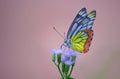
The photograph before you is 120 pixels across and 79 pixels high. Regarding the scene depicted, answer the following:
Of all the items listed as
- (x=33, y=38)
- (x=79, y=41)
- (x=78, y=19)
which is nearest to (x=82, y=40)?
(x=79, y=41)

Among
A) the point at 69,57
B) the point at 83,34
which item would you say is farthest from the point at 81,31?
the point at 69,57

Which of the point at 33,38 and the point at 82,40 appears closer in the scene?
the point at 82,40

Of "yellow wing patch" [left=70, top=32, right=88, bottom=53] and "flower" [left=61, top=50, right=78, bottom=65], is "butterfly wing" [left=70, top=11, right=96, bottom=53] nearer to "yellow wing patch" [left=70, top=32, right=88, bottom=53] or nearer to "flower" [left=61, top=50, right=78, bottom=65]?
"yellow wing patch" [left=70, top=32, right=88, bottom=53]

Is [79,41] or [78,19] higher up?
[78,19]

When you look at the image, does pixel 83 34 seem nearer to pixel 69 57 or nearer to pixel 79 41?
pixel 79 41

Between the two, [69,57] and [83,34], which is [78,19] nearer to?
[83,34]

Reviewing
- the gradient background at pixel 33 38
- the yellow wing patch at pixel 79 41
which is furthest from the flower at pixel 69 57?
the gradient background at pixel 33 38

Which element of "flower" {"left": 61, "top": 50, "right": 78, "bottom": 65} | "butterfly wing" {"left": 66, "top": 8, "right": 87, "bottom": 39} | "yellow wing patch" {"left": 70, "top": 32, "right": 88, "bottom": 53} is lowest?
"flower" {"left": 61, "top": 50, "right": 78, "bottom": 65}

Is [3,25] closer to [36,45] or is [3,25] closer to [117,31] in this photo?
[36,45]

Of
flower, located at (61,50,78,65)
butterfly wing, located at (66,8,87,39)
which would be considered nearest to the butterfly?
butterfly wing, located at (66,8,87,39)
